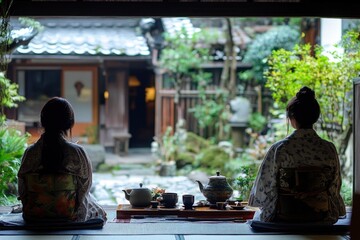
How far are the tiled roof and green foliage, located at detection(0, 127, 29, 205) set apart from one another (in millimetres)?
5065

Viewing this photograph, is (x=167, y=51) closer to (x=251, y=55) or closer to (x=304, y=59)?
(x=251, y=55)

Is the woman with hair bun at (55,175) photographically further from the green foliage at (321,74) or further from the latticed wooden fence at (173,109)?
the latticed wooden fence at (173,109)

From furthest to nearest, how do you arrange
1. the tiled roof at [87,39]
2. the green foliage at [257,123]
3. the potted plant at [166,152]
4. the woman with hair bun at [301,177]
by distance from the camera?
the green foliage at [257,123] → the tiled roof at [87,39] → the potted plant at [166,152] → the woman with hair bun at [301,177]

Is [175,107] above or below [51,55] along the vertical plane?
below

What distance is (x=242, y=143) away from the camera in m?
13.3

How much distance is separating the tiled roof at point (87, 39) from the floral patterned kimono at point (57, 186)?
7.44 m

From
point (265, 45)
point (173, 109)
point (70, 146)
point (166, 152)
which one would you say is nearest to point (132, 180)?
point (166, 152)

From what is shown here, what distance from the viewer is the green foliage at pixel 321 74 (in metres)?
8.02

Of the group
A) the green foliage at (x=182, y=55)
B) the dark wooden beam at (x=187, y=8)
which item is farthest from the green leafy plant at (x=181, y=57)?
the dark wooden beam at (x=187, y=8)

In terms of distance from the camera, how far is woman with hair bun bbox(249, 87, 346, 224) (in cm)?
523

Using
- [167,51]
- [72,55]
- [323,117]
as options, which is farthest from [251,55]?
[323,117]

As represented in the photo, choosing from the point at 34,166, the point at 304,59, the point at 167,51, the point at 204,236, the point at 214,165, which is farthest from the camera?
the point at 167,51

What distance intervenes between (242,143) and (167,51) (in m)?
2.44

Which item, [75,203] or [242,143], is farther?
[242,143]
